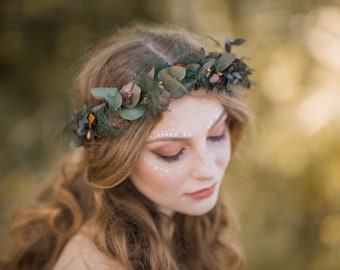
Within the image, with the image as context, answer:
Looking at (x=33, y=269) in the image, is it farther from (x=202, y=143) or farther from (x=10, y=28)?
(x=10, y=28)

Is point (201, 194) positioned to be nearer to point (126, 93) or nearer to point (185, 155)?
point (185, 155)

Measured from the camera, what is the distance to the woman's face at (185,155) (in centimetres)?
170

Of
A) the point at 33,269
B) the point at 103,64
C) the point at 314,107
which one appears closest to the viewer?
the point at 103,64

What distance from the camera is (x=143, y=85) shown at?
1.70 m

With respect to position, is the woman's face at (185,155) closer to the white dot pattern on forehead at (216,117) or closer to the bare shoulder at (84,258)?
the white dot pattern on forehead at (216,117)

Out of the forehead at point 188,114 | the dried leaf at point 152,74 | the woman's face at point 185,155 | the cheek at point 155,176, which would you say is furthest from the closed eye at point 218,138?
the dried leaf at point 152,74

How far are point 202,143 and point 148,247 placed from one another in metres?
0.47

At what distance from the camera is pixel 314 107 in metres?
3.14

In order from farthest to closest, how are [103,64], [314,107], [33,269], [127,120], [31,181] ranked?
[31,181], [314,107], [33,269], [103,64], [127,120]

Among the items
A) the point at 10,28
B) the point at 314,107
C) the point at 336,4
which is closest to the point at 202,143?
the point at 314,107

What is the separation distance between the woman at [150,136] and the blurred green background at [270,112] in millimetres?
1201

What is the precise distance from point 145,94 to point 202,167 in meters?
0.34

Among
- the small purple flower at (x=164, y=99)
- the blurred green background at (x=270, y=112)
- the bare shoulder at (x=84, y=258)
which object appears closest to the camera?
Result: the small purple flower at (x=164, y=99)

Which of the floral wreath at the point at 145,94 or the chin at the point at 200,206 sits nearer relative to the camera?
the floral wreath at the point at 145,94
